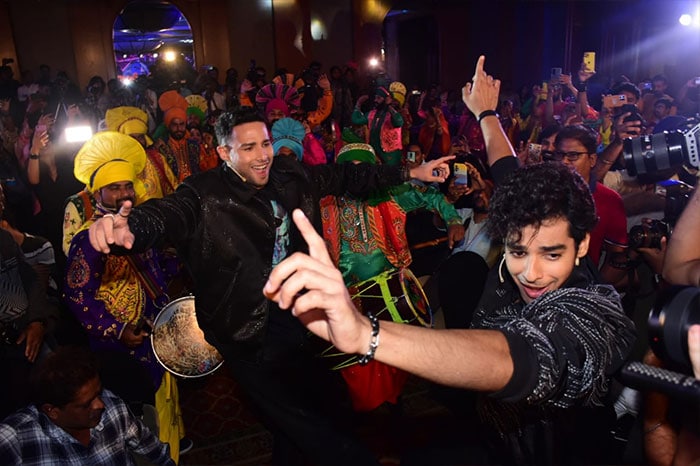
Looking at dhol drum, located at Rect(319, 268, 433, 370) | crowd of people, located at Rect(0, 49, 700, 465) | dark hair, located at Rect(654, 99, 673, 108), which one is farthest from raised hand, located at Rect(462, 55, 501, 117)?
dark hair, located at Rect(654, 99, 673, 108)

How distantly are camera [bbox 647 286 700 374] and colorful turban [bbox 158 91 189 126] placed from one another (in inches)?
255

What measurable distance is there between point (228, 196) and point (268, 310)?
2.17 feet

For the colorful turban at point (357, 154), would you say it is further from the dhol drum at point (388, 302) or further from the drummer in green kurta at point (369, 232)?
the dhol drum at point (388, 302)

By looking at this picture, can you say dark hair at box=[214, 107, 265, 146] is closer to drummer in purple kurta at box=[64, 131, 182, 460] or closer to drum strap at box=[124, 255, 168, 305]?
drummer in purple kurta at box=[64, 131, 182, 460]

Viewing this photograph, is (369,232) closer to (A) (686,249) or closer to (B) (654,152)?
(B) (654,152)

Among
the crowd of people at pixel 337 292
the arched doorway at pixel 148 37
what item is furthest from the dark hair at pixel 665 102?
the arched doorway at pixel 148 37

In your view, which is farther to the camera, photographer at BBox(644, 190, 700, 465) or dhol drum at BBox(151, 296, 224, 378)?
dhol drum at BBox(151, 296, 224, 378)

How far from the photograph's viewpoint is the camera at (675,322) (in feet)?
3.77

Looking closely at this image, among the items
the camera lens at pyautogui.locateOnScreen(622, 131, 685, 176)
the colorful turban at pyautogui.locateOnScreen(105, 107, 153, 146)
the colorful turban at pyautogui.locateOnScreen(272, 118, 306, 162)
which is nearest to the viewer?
the camera lens at pyautogui.locateOnScreen(622, 131, 685, 176)

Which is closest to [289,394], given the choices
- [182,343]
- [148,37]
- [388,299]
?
[182,343]

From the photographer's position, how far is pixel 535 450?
76.3 inches

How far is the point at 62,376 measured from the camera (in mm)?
2434

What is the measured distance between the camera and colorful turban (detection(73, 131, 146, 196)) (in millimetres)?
3473

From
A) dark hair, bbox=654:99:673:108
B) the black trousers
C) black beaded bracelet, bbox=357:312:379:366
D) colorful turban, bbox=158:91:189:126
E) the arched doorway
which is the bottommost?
the black trousers
